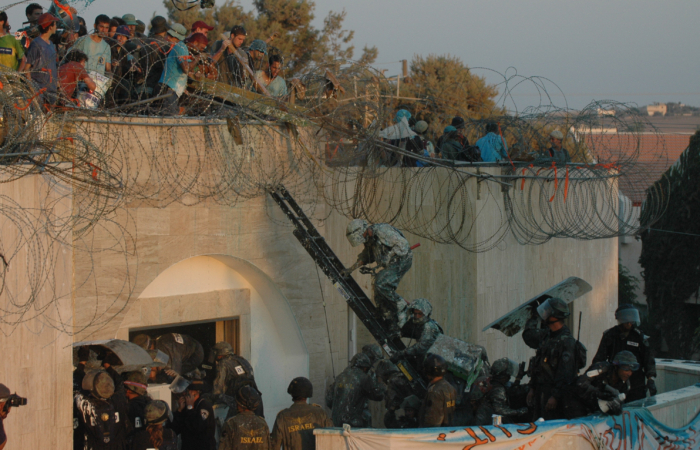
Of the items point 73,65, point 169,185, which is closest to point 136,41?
point 73,65

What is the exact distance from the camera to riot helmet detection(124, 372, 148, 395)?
21.5 feet

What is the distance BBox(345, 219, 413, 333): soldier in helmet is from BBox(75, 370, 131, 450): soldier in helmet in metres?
3.07

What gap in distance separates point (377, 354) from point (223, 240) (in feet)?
7.29

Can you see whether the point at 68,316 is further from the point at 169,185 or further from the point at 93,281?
the point at 169,185

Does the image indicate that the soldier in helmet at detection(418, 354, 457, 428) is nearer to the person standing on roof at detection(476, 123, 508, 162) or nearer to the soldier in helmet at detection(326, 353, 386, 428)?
the soldier in helmet at detection(326, 353, 386, 428)

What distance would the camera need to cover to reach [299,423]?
6.20 meters

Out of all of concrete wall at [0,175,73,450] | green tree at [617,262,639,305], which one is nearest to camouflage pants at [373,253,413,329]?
concrete wall at [0,175,73,450]

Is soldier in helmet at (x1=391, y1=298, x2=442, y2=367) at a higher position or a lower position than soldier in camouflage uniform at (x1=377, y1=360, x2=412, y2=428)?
higher

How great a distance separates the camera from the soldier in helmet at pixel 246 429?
591 centimetres

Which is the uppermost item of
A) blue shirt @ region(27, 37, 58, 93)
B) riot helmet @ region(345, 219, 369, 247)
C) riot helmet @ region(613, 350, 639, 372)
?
blue shirt @ region(27, 37, 58, 93)

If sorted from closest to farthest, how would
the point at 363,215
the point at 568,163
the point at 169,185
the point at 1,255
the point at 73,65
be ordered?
the point at 1,255 → the point at 73,65 → the point at 169,185 → the point at 363,215 → the point at 568,163

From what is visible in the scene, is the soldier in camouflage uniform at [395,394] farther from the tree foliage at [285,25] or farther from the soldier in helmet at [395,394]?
the tree foliage at [285,25]

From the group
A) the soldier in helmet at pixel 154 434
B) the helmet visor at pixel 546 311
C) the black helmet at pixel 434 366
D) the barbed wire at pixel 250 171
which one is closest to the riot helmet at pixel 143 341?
the barbed wire at pixel 250 171

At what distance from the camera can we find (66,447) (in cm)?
638
